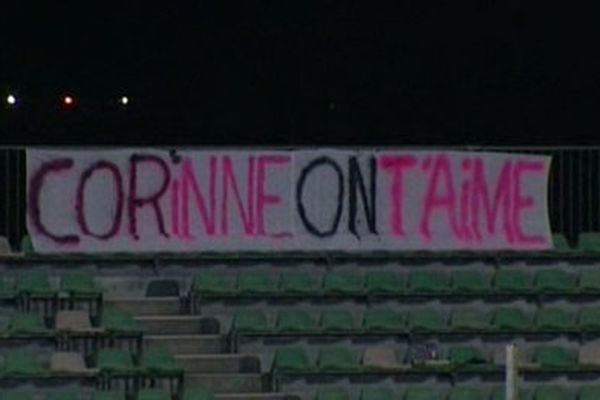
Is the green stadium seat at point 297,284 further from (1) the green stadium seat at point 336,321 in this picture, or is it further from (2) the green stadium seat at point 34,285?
(2) the green stadium seat at point 34,285

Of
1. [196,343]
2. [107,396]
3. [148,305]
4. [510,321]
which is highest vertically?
[148,305]

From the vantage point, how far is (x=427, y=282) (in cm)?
2038

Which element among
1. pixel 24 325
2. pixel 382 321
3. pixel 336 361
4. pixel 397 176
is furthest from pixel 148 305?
pixel 397 176

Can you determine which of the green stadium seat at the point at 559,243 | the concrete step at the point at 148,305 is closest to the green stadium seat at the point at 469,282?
the green stadium seat at the point at 559,243

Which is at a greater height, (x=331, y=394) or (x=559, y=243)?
(x=559, y=243)

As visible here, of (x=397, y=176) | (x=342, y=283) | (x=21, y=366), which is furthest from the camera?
(x=397, y=176)

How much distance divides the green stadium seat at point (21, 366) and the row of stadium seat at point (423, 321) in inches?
83.9

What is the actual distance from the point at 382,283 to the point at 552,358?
1.95 meters

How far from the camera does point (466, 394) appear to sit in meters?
18.5

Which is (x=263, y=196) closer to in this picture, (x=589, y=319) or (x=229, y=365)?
(x=229, y=365)

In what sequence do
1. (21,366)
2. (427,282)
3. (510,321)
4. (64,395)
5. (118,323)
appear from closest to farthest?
(64,395)
(21,366)
(118,323)
(510,321)
(427,282)

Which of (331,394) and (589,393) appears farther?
(589,393)
